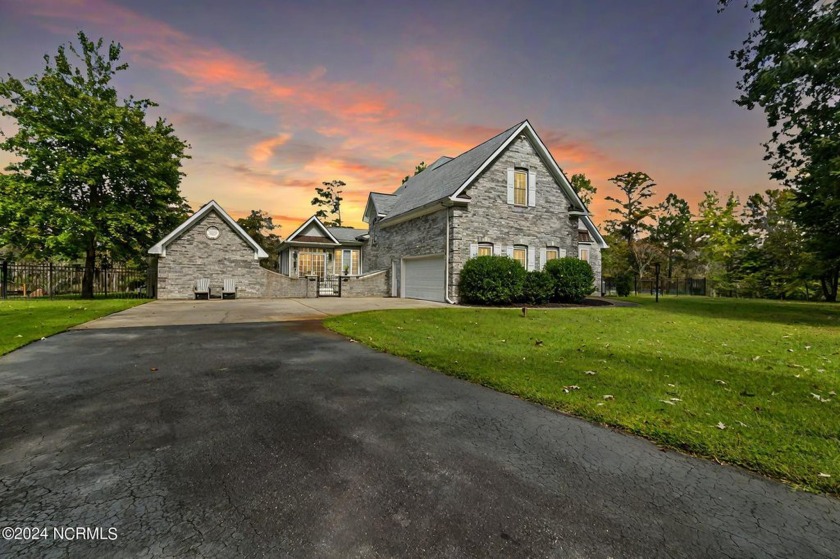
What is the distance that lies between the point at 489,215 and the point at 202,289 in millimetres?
16358

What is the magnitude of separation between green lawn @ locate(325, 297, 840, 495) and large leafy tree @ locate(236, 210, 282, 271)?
31.8m

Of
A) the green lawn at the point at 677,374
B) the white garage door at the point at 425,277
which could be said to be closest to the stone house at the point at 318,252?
the white garage door at the point at 425,277

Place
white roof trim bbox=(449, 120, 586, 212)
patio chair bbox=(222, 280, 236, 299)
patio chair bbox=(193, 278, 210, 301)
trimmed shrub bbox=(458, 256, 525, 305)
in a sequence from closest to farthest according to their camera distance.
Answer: trimmed shrub bbox=(458, 256, 525, 305), white roof trim bbox=(449, 120, 586, 212), patio chair bbox=(193, 278, 210, 301), patio chair bbox=(222, 280, 236, 299)

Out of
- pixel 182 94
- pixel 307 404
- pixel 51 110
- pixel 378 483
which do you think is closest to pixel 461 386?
pixel 307 404

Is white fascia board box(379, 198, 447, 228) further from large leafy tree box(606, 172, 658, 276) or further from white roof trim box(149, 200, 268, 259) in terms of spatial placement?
large leafy tree box(606, 172, 658, 276)

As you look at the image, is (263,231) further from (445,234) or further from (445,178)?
(445,234)

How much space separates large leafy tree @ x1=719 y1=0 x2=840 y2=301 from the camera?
35.4ft

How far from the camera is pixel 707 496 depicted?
7.39 ft

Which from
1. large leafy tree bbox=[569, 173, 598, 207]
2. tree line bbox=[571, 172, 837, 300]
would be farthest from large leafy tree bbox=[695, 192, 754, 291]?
large leafy tree bbox=[569, 173, 598, 207]

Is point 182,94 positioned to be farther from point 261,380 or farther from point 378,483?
point 378,483

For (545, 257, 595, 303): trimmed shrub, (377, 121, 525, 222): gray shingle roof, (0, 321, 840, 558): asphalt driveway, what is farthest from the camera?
(377, 121, 525, 222): gray shingle roof

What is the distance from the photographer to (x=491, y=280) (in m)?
15.7

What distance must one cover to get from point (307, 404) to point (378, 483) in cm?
175

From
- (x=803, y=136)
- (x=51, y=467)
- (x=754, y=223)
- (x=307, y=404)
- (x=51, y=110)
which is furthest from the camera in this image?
(x=754, y=223)
